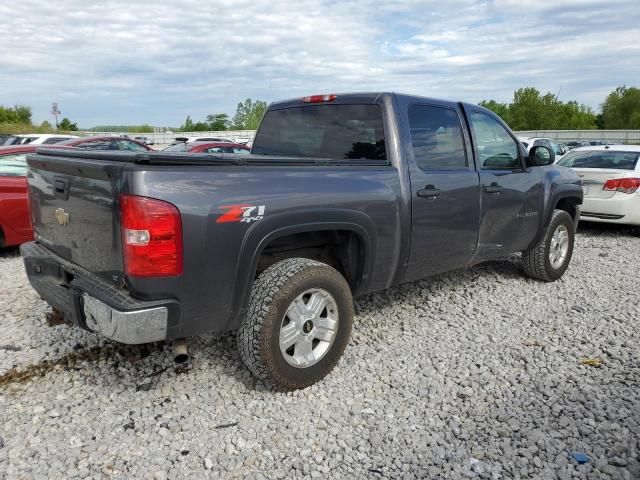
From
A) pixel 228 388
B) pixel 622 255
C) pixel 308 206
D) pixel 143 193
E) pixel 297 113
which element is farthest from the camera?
pixel 622 255

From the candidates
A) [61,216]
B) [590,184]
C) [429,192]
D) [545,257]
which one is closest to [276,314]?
[61,216]

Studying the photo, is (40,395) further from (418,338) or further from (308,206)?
(418,338)

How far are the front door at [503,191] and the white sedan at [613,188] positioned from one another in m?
3.68

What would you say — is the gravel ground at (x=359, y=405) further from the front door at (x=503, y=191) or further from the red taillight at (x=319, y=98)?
the red taillight at (x=319, y=98)

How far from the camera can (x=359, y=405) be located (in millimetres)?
3260

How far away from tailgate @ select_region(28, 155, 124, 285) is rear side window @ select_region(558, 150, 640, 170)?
8.28 m

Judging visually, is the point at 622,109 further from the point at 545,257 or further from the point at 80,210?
the point at 80,210

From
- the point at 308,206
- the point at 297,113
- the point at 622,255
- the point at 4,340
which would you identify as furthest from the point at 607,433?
the point at 622,255

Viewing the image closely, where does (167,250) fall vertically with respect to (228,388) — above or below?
above

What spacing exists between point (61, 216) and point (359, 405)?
7.22 feet

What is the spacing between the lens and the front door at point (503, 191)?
4.61 meters

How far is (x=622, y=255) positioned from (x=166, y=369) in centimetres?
641

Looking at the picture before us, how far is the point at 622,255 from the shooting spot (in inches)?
284

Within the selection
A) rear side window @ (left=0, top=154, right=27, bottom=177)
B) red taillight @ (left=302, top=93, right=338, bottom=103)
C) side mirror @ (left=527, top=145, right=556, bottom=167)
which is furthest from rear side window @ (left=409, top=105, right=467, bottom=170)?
rear side window @ (left=0, top=154, right=27, bottom=177)
